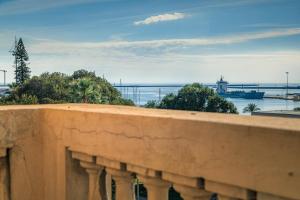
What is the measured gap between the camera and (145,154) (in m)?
2.72

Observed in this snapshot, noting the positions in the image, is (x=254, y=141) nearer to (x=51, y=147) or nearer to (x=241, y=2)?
(x=51, y=147)

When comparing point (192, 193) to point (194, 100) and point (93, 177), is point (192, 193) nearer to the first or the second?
point (93, 177)

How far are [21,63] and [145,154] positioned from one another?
67923 millimetres

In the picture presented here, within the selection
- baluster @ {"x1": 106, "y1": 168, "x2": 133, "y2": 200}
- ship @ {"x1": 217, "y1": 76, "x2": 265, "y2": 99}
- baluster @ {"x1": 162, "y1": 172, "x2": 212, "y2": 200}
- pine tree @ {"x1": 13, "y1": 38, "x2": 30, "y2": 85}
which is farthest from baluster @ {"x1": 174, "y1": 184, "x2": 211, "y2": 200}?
ship @ {"x1": 217, "y1": 76, "x2": 265, "y2": 99}

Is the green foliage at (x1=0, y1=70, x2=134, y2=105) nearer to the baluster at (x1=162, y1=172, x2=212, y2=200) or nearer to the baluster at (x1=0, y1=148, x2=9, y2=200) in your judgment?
the baluster at (x1=0, y1=148, x2=9, y2=200)

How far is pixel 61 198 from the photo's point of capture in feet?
11.6

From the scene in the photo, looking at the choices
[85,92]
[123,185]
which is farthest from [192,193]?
[85,92]

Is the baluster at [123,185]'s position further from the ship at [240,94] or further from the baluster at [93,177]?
the ship at [240,94]

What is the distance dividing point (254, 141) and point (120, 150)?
1051 mm

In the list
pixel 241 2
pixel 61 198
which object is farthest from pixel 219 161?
pixel 241 2

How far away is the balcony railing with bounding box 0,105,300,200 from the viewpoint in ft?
6.73

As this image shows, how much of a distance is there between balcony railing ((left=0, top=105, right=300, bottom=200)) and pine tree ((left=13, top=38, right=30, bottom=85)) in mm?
64651

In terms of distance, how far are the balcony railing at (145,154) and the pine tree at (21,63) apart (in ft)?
212

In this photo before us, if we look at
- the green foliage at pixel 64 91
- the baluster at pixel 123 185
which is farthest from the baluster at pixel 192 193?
the green foliage at pixel 64 91
